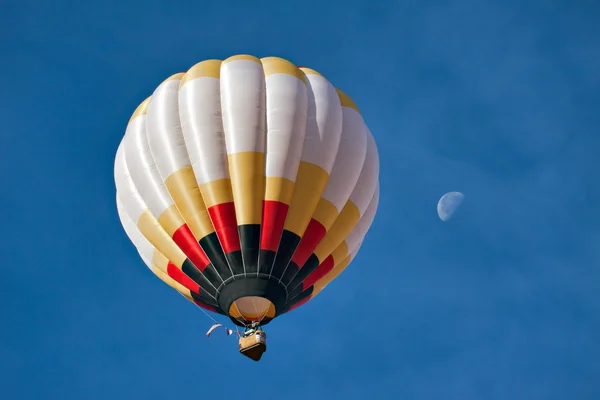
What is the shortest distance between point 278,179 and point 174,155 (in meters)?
2.14

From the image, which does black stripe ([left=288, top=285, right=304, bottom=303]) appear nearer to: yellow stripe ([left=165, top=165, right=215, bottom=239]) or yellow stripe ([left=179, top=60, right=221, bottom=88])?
yellow stripe ([left=165, top=165, right=215, bottom=239])

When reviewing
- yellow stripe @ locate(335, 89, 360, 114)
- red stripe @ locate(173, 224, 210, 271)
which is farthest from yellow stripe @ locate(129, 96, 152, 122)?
yellow stripe @ locate(335, 89, 360, 114)

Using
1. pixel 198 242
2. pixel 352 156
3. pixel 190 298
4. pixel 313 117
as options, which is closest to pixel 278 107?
pixel 313 117

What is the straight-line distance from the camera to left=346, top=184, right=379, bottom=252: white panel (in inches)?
709

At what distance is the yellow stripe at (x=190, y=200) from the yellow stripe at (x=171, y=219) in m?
0.13

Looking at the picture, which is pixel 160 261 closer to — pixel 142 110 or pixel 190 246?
pixel 190 246

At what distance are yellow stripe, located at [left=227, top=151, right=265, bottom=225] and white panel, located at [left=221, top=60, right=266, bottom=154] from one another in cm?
18

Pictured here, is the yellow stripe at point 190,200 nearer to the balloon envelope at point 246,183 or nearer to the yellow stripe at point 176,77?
the balloon envelope at point 246,183

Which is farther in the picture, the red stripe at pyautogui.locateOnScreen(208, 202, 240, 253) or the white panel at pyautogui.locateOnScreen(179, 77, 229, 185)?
the white panel at pyautogui.locateOnScreen(179, 77, 229, 185)

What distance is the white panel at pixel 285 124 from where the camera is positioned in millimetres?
16141

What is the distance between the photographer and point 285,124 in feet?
54.1

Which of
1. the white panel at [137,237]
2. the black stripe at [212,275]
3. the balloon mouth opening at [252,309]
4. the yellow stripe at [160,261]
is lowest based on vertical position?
the balloon mouth opening at [252,309]

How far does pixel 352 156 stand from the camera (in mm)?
17219

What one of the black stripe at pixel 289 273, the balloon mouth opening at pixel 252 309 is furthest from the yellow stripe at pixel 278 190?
the balloon mouth opening at pixel 252 309
